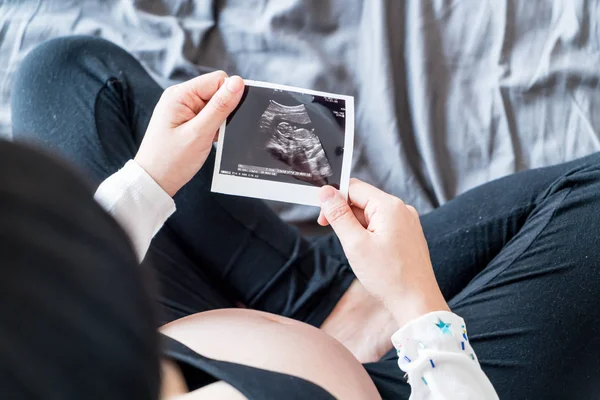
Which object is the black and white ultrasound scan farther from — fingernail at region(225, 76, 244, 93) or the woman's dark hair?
the woman's dark hair

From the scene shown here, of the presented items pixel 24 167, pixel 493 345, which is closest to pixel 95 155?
pixel 24 167

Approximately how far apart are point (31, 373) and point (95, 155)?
581 mm

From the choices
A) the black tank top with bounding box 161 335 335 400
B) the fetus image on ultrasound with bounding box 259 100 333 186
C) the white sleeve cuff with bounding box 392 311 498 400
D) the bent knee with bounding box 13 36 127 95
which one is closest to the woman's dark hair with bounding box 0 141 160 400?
the black tank top with bounding box 161 335 335 400

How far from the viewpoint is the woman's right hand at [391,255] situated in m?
0.65

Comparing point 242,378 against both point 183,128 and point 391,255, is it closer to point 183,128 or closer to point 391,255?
point 391,255

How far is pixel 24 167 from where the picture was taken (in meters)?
0.35

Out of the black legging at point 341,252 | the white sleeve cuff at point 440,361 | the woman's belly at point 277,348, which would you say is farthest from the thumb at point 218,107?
the white sleeve cuff at point 440,361

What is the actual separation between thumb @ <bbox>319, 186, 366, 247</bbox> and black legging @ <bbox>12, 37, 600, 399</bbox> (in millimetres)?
204

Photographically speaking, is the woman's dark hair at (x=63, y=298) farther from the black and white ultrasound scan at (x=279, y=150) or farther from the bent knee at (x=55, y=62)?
the bent knee at (x=55, y=62)

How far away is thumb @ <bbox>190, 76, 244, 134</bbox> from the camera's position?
2.43 ft

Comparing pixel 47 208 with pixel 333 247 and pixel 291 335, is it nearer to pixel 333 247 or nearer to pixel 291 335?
pixel 291 335

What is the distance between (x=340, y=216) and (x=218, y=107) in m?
0.22

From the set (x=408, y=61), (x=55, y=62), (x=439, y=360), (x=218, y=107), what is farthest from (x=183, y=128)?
(x=408, y=61)

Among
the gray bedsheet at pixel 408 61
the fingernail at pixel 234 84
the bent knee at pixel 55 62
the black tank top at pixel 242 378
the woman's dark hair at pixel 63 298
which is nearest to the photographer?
the woman's dark hair at pixel 63 298
